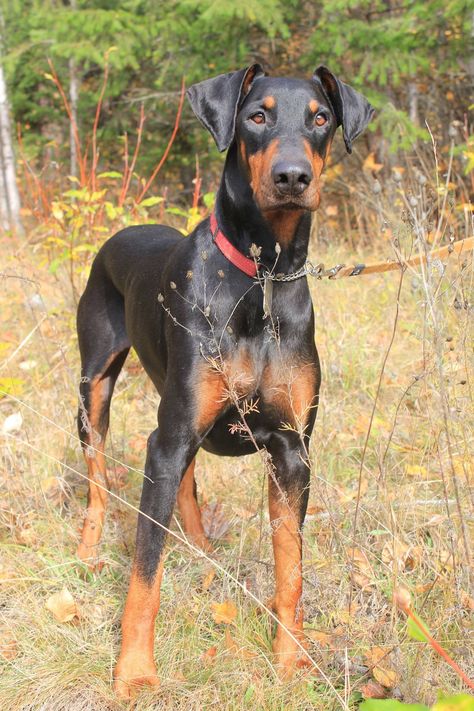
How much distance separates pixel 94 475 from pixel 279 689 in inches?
55.3

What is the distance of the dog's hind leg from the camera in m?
3.51

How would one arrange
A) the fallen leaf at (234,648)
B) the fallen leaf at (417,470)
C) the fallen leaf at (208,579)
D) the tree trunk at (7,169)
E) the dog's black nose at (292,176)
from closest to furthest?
the dog's black nose at (292,176) → the fallen leaf at (234,648) → the fallen leaf at (208,579) → the fallen leaf at (417,470) → the tree trunk at (7,169)

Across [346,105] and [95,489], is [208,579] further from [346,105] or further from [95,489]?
[346,105]

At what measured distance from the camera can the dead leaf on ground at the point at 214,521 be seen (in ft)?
11.8

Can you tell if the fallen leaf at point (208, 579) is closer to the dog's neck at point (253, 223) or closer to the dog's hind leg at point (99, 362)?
the dog's hind leg at point (99, 362)

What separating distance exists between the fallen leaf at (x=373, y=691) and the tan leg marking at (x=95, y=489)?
1.31 metres

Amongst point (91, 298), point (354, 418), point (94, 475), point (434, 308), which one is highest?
point (434, 308)

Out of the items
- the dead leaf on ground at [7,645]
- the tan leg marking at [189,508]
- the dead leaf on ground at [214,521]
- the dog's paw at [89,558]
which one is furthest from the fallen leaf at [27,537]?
the dead leaf on ground at [214,521]

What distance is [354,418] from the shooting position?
4434mm

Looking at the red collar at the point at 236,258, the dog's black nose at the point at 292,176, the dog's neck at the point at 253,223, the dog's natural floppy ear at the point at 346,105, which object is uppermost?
the dog's natural floppy ear at the point at 346,105

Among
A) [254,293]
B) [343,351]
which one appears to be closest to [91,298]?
[254,293]

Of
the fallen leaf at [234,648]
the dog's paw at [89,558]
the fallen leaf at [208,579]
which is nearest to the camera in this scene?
the fallen leaf at [234,648]

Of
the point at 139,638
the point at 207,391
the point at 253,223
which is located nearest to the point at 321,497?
the point at 207,391

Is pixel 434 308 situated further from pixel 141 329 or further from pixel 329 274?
pixel 141 329
